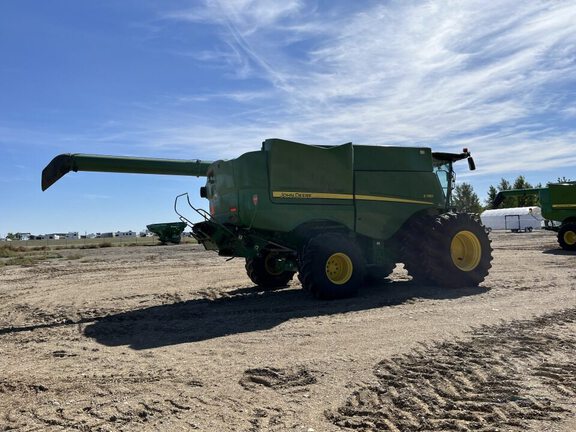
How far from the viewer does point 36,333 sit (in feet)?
26.0

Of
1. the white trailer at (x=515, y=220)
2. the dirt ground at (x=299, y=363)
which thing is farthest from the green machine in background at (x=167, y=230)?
the dirt ground at (x=299, y=363)

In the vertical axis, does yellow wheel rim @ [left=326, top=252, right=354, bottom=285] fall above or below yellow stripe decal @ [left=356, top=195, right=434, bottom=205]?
below

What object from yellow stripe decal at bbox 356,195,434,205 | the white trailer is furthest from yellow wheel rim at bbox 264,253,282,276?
the white trailer

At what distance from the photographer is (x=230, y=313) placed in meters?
9.06

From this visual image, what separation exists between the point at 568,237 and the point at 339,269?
54.9 feet

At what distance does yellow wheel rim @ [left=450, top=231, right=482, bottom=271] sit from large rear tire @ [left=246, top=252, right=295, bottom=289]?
4.07 metres

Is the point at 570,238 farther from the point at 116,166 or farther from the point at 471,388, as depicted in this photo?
the point at 471,388

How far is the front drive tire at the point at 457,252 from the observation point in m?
11.0

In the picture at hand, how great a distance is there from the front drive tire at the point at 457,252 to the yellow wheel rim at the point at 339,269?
2.03m

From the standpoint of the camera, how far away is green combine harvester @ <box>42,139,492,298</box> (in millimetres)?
9812

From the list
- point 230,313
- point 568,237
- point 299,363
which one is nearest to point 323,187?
point 230,313

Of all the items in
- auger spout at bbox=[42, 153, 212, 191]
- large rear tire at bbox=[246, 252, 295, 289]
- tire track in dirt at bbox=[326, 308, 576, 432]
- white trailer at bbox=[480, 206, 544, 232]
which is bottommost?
tire track in dirt at bbox=[326, 308, 576, 432]

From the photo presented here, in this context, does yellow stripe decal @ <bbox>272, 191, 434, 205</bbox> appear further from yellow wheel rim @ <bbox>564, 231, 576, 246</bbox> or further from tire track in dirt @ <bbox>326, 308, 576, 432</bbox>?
yellow wheel rim @ <bbox>564, 231, 576, 246</bbox>

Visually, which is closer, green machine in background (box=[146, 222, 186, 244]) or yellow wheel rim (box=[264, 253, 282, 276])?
yellow wheel rim (box=[264, 253, 282, 276])
